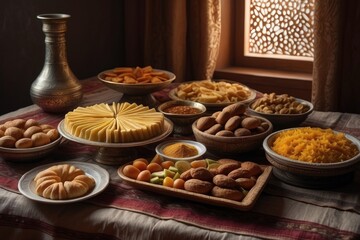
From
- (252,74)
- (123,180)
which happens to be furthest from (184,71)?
(123,180)

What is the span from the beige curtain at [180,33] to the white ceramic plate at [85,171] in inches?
52.6

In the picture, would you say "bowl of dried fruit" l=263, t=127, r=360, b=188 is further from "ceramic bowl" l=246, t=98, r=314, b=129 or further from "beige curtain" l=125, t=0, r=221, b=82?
"beige curtain" l=125, t=0, r=221, b=82

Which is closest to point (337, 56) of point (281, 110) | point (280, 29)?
point (280, 29)

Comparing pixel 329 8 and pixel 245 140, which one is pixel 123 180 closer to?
pixel 245 140

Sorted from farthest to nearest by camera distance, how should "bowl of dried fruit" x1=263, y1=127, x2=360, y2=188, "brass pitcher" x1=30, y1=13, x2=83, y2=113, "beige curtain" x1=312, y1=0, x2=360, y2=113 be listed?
"beige curtain" x1=312, y1=0, x2=360, y2=113 → "brass pitcher" x1=30, y1=13, x2=83, y2=113 → "bowl of dried fruit" x1=263, y1=127, x2=360, y2=188

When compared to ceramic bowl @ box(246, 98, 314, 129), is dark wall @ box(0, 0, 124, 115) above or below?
above

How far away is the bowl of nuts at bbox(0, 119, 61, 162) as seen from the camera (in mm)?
1312

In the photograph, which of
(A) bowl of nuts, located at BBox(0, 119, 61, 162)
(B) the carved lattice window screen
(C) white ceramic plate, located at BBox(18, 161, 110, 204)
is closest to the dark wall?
(B) the carved lattice window screen

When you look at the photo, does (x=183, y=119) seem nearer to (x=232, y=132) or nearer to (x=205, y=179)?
(x=232, y=132)

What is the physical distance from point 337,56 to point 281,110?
69cm

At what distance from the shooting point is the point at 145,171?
119cm

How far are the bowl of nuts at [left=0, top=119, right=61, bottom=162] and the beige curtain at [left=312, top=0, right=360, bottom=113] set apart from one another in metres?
1.22

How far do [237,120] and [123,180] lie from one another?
13.4 inches

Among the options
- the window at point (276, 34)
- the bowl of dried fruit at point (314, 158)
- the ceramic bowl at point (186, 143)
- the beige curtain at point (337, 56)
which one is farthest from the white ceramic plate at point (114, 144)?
the window at point (276, 34)
